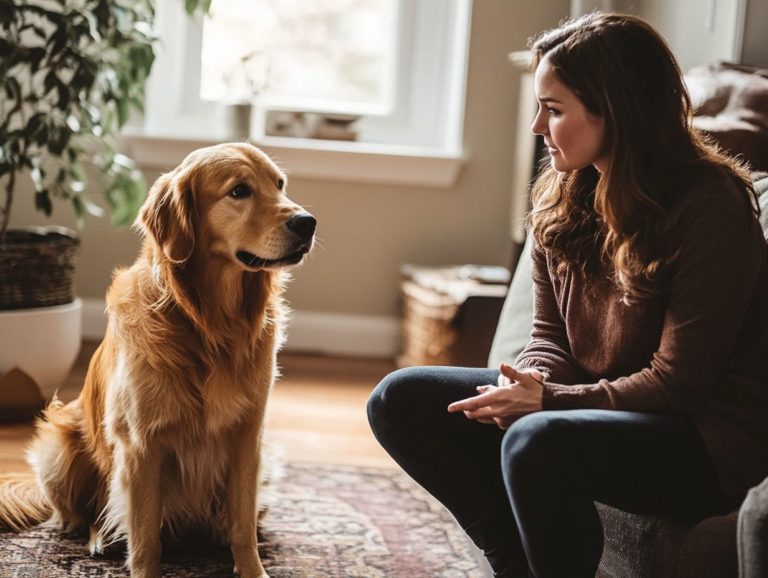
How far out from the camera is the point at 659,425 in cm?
134

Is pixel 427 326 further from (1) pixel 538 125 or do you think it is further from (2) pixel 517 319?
(1) pixel 538 125

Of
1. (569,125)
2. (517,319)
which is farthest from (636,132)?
(517,319)

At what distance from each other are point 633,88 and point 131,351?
37.9 inches

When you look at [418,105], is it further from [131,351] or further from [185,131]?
[131,351]

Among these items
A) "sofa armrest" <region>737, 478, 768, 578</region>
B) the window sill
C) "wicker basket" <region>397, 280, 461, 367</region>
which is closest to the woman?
"sofa armrest" <region>737, 478, 768, 578</region>

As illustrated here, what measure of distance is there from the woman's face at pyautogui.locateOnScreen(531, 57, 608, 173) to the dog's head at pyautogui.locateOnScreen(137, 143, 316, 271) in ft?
1.66

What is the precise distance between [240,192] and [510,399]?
67 centimetres

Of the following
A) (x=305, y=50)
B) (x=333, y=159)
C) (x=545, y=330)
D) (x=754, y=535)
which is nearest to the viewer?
(x=754, y=535)

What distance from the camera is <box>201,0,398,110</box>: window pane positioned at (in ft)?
12.7

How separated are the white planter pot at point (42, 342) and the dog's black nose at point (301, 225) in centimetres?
128

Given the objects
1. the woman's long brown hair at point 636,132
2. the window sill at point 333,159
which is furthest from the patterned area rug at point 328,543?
the window sill at point 333,159

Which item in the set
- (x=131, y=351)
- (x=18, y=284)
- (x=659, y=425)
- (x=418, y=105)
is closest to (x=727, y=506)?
(x=659, y=425)

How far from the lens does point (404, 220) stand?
3.79 m

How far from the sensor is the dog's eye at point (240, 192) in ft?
5.91
